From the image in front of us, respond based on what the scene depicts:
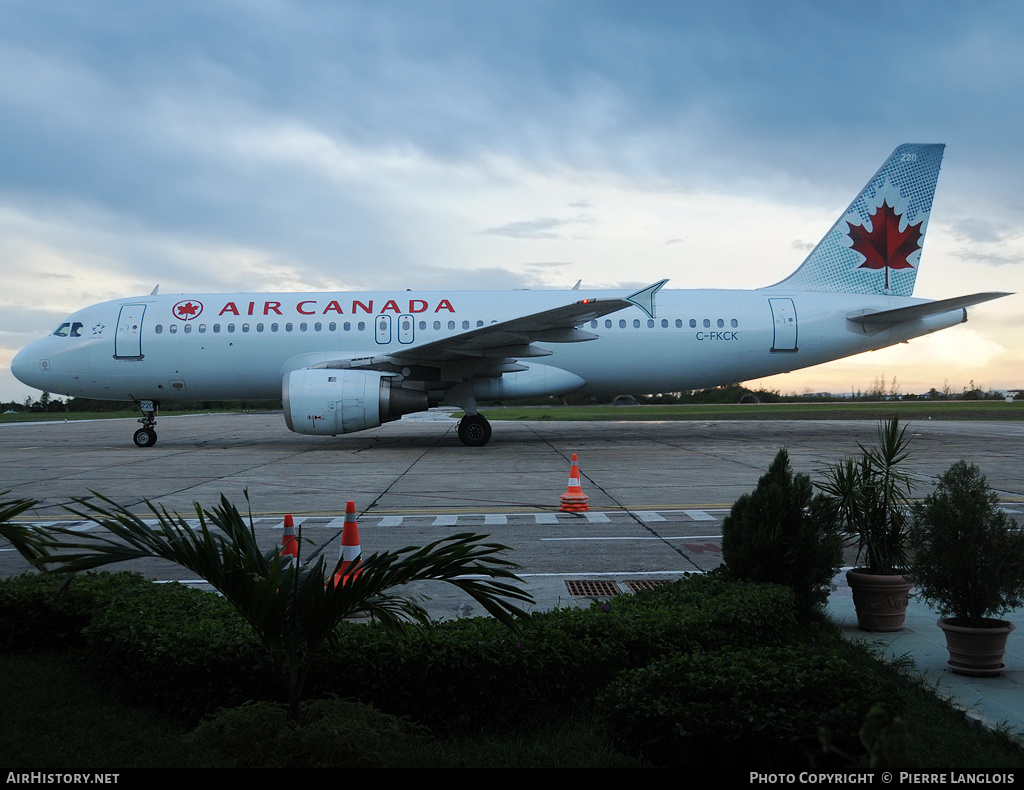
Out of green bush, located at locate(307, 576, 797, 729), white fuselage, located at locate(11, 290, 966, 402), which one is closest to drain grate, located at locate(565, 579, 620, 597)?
green bush, located at locate(307, 576, 797, 729)

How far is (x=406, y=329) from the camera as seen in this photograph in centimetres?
1995

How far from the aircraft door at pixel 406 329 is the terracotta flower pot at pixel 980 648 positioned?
1646 cm

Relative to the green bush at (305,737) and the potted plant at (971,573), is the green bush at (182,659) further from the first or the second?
the potted plant at (971,573)

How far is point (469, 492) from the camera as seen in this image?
11.9 meters

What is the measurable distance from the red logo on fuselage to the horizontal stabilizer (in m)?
16.9

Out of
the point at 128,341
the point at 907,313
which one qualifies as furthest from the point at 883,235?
the point at 128,341

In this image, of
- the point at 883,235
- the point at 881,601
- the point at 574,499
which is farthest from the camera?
the point at 883,235

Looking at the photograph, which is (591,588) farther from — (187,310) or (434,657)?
(187,310)

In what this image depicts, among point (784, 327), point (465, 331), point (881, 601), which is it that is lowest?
point (881, 601)

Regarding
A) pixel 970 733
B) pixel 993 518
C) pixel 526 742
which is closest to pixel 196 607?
pixel 526 742

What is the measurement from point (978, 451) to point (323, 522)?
52.4 ft

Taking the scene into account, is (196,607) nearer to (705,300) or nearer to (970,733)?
(970,733)

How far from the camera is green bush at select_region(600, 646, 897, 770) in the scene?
3.15 meters

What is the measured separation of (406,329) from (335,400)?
341cm
